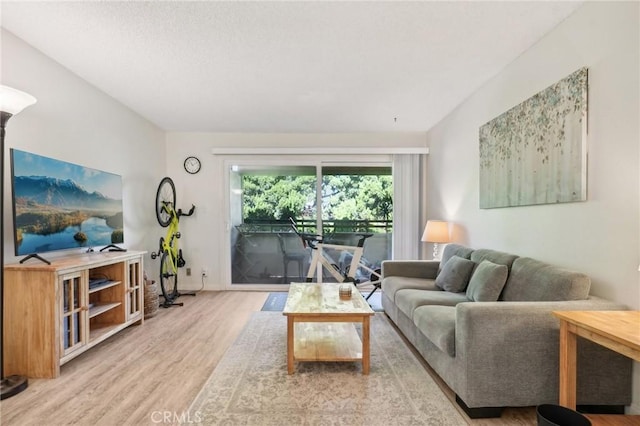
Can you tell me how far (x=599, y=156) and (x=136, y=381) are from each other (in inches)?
130

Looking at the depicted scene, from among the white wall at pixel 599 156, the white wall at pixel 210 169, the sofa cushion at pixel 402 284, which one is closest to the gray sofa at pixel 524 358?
the white wall at pixel 599 156

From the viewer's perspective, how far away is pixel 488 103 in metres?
3.13

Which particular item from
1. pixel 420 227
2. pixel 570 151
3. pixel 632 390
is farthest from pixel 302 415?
pixel 420 227

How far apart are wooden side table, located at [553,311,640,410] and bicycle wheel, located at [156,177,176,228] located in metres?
4.33

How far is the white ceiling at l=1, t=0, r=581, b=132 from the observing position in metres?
2.06

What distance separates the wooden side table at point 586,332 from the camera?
1357mm

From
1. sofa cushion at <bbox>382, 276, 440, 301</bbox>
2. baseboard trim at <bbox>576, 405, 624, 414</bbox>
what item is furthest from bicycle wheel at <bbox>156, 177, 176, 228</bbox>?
baseboard trim at <bbox>576, 405, 624, 414</bbox>

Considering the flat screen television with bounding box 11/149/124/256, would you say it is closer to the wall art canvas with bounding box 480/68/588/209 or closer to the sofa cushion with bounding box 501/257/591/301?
the sofa cushion with bounding box 501/257/591/301

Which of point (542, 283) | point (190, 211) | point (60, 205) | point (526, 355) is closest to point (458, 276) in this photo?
point (542, 283)

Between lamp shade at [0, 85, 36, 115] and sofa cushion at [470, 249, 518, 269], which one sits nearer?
lamp shade at [0, 85, 36, 115]

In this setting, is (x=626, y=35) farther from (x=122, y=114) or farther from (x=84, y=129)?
(x=122, y=114)

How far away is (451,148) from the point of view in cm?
404

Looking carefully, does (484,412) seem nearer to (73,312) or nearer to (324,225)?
(73,312)

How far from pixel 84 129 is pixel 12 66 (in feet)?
2.68
